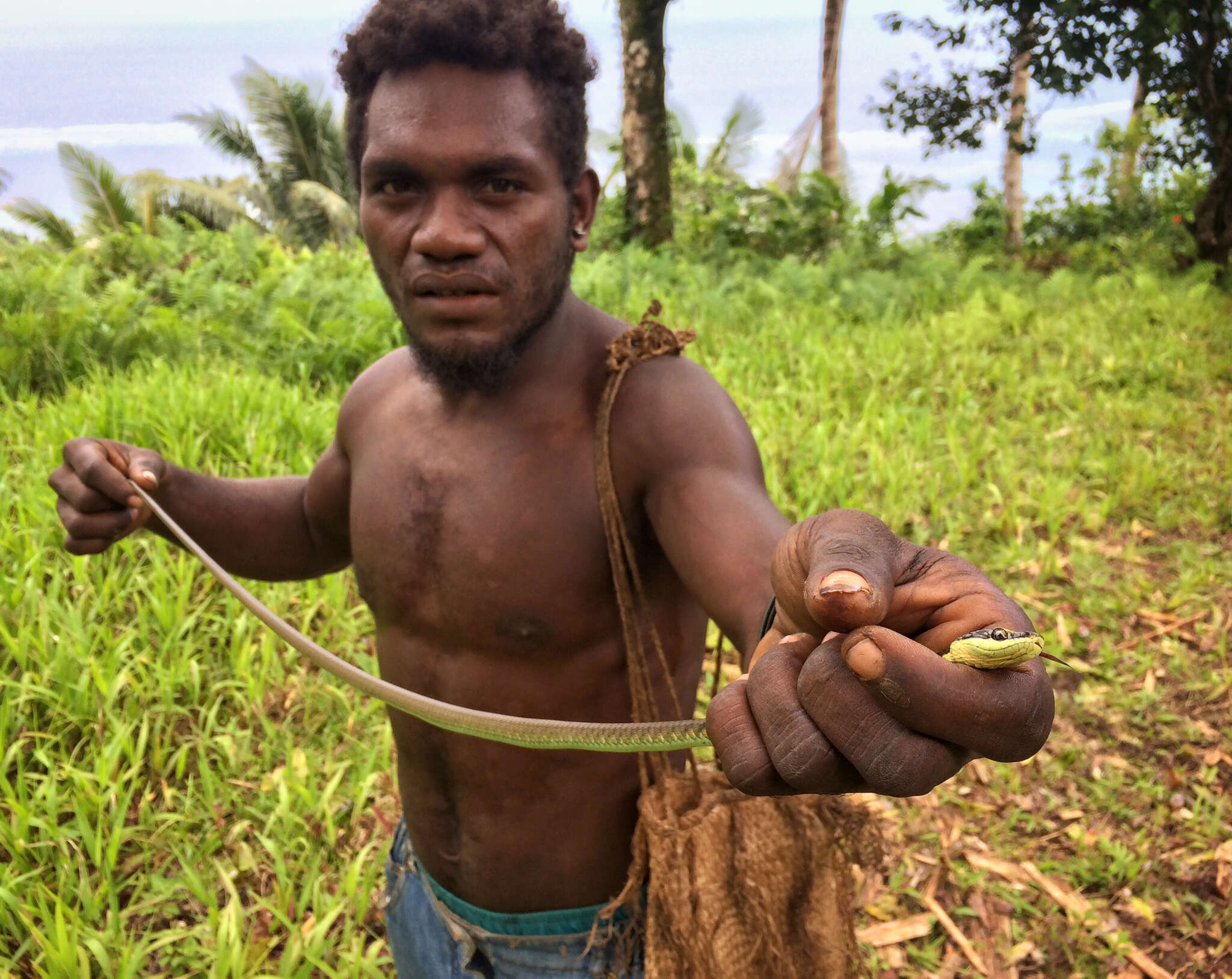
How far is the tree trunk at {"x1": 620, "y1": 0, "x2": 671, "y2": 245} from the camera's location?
8.34 metres

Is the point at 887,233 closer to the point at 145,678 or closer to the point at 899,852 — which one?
the point at 899,852

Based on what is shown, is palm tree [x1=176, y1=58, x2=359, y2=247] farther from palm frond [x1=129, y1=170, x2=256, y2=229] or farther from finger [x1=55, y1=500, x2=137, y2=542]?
finger [x1=55, y1=500, x2=137, y2=542]

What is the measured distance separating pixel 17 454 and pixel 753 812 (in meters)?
3.90

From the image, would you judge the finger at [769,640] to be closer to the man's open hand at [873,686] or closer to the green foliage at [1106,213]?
the man's open hand at [873,686]

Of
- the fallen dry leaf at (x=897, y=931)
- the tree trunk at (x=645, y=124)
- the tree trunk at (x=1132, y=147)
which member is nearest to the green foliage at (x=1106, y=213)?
the tree trunk at (x=1132, y=147)

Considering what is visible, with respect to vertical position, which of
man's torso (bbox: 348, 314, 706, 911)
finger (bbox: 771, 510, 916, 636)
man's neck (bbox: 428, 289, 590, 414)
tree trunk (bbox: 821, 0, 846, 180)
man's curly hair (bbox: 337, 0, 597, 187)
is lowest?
man's torso (bbox: 348, 314, 706, 911)

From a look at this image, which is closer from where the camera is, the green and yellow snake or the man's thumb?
the green and yellow snake

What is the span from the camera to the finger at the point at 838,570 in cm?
75

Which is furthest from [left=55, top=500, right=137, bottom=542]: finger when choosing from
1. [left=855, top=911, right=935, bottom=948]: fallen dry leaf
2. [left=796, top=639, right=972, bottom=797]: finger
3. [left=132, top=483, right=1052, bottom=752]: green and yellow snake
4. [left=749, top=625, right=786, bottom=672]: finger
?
[left=855, top=911, right=935, bottom=948]: fallen dry leaf

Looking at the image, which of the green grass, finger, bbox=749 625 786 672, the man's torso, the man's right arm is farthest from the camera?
the green grass

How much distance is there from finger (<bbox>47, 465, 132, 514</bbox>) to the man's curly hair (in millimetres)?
799

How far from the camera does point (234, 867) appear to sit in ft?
8.80

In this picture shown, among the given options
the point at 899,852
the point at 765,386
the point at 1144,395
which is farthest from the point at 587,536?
the point at 1144,395

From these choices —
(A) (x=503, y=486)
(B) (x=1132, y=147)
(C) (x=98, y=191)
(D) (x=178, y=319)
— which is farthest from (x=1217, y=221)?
(C) (x=98, y=191)
